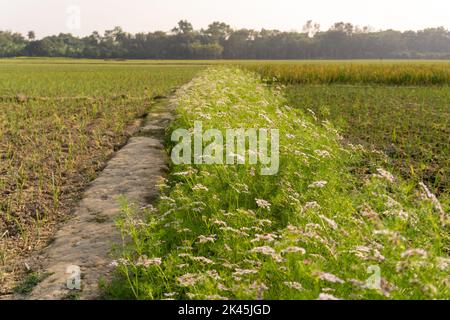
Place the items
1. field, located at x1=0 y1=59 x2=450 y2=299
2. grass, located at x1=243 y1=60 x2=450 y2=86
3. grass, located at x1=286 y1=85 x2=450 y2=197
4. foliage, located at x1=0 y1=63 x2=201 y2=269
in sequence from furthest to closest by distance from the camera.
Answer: grass, located at x1=243 y1=60 x2=450 y2=86 → grass, located at x1=286 y1=85 x2=450 y2=197 → foliage, located at x1=0 y1=63 x2=201 y2=269 → field, located at x1=0 y1=59 x2=450 y2=299

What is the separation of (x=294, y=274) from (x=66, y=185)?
18.8ft

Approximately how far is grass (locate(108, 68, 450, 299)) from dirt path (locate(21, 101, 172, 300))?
0.29 m

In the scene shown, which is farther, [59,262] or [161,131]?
[161,131]

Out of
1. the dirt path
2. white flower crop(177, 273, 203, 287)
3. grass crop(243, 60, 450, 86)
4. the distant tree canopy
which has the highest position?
the distant tree canopy

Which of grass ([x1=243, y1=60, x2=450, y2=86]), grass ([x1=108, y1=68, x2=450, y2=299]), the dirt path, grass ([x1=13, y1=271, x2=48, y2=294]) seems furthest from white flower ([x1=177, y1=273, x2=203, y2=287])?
grass ([x1=243, y1=60, x2=450, y2=86])

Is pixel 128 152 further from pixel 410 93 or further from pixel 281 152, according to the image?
pixel 410 93

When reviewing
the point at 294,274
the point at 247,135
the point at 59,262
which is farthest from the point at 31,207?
the point at 294,274

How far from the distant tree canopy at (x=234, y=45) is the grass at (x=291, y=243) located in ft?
405

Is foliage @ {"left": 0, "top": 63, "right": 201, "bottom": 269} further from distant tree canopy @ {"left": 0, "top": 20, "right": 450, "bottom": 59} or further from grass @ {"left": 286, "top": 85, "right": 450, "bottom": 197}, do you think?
distant tree canopy @ {"left": 0, "top": 20, "right": 450, "bottom": 59}

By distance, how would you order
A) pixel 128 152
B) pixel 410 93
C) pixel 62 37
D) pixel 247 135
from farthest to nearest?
pixel 62 37 → pixel 410 93 → pixel 128 152 → pixel 247 135

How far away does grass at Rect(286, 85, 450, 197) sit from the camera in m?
9.24

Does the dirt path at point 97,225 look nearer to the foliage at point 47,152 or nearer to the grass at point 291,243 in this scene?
the grass at point 291,243

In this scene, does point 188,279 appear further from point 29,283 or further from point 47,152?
point 47,152

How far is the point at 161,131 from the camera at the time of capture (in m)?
12.6
